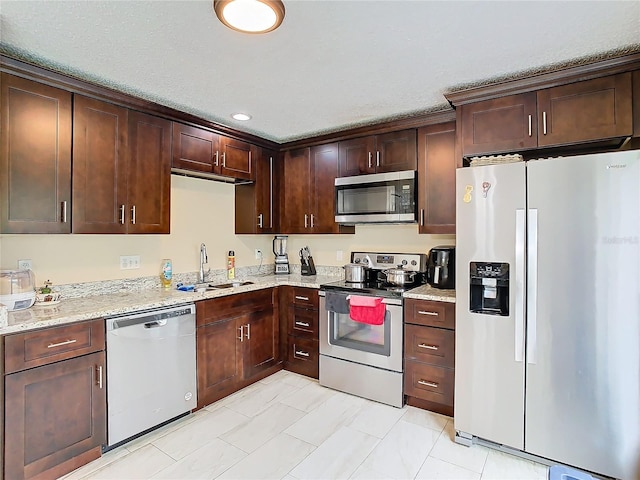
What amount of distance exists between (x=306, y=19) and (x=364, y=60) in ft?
1.70

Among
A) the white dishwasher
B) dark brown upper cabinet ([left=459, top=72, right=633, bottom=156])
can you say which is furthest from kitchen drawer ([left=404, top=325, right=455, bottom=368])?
the white dishwasher

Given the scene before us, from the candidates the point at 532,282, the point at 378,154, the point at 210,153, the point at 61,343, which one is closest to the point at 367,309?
the point at 532,282

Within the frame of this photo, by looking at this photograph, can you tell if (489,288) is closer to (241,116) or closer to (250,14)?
(250,14)

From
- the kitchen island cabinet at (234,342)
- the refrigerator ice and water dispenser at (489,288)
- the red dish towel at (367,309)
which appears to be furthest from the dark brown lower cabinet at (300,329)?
the refrigerator ice and water dispenser at (489,288)

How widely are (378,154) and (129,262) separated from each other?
232cm

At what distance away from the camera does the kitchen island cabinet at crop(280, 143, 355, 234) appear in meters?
3.61

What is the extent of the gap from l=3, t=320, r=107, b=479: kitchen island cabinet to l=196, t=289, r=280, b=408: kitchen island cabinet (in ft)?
2.43

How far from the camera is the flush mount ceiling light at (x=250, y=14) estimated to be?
1499 millimetres

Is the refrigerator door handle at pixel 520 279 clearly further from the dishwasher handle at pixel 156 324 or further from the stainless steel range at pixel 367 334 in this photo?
the dishwasher handle at pixel 156 324

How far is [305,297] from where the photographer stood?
343 centimetres

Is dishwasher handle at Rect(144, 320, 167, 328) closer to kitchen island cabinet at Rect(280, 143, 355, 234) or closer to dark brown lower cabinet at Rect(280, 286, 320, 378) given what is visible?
dark brown lower cabinet at Rect(280, 286, 320, 378)

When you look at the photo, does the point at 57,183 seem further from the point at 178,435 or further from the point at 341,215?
the point at 341,215

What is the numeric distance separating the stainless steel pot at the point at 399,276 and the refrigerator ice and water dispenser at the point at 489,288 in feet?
2.86

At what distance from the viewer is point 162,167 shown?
9.25ft
